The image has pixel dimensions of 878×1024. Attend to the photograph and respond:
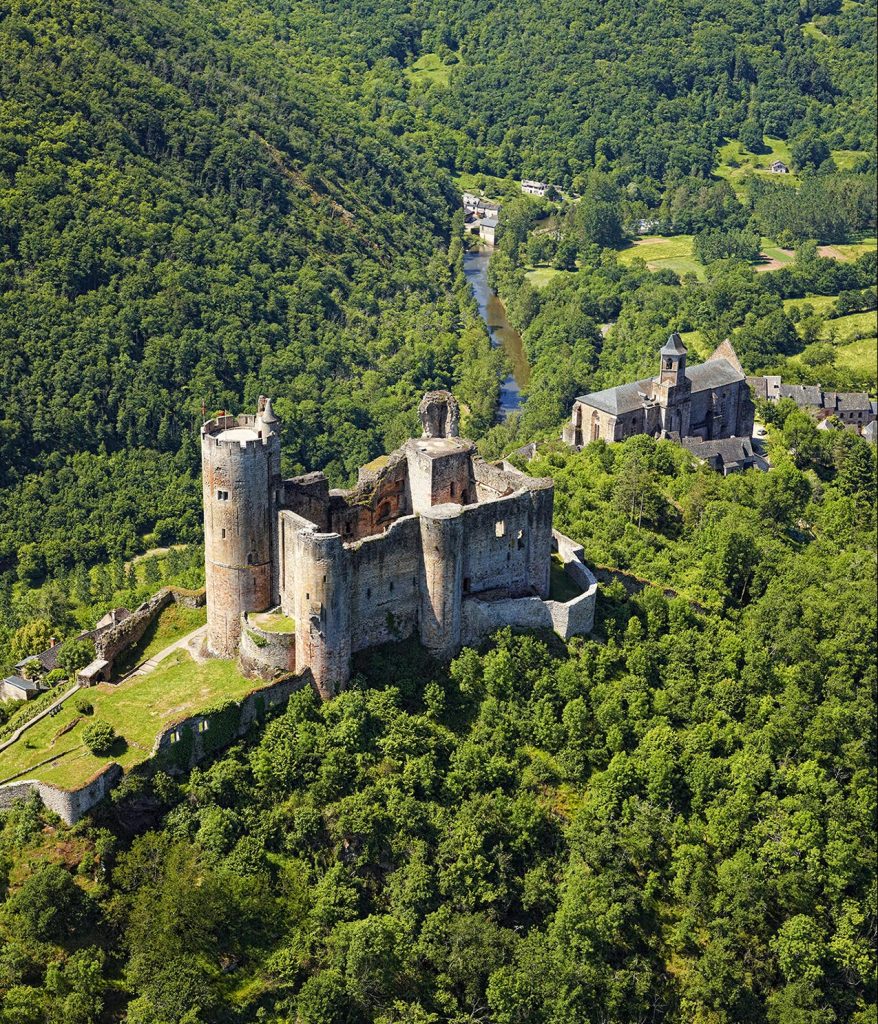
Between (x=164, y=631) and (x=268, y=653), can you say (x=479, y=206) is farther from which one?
(x=268, y=653)

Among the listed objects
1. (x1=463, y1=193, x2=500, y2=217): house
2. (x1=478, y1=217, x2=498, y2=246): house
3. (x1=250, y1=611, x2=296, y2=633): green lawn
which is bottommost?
(x1=250, y1=611, x2=296, y2=633): green lawn

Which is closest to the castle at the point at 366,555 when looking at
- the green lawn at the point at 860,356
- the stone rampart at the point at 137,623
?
the stone rampart at the point at 137,623

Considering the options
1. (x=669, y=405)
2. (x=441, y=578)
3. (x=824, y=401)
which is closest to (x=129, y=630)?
(x=441, y=578)

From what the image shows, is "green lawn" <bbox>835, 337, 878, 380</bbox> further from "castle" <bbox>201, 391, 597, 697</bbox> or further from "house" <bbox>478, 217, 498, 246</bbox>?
"castle" <bbox>201, 391, 597, 697</bbox>

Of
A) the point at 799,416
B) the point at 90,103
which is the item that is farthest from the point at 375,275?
the point at 799,416

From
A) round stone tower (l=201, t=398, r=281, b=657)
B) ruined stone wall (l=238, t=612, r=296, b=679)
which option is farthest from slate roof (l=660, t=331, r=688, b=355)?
ruined stone wall (l=238, t=612, r=296, b=679)

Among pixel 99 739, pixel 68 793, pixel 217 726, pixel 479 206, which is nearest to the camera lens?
pixel 68 793

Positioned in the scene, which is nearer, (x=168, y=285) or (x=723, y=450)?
(x=723, y=450)
